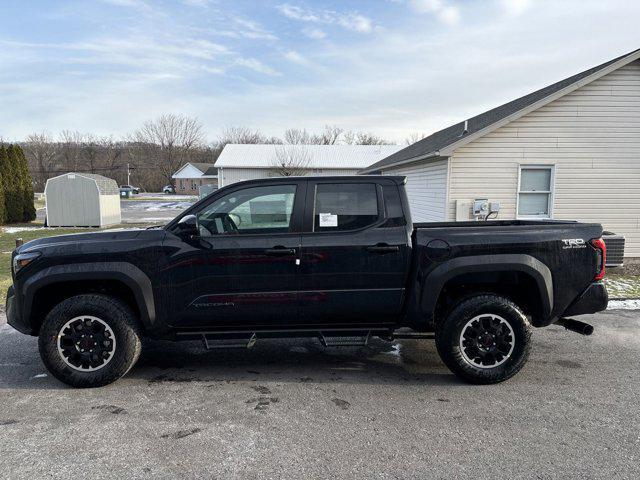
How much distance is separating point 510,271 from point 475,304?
46 cm

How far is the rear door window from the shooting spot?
4.02m

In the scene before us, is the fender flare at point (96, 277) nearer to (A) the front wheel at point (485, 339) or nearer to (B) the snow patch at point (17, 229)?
(A) the front wheel at point (485, 339)

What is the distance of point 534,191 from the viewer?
33.7 feet

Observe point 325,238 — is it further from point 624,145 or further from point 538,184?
point 624,145

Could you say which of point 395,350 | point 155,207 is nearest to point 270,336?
point 395,350

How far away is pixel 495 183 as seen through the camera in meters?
10.3

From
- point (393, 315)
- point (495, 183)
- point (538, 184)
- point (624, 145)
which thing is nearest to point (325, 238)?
point (393, 315)

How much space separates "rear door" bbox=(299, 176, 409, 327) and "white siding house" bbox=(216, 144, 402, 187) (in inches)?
1174

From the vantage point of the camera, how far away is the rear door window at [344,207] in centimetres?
402

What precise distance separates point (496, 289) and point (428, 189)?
8.17 metres

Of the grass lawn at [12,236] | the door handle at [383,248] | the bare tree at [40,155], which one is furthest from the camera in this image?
the bare tree at [40,155]

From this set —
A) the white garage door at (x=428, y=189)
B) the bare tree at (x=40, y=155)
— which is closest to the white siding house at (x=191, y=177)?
the bare tree at (x=40, y=155)

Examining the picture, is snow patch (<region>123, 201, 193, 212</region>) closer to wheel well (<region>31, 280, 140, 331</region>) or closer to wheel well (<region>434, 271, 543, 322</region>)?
wheel well (<region>31, 280, 140, 331</region>)

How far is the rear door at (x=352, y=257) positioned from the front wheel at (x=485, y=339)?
0.54 m
